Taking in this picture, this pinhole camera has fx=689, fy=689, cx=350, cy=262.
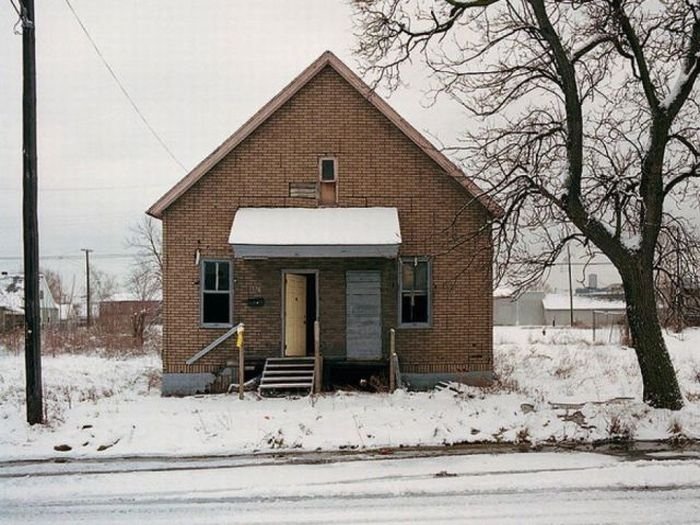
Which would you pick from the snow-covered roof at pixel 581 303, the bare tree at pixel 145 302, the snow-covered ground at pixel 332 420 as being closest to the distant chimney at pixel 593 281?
the snow-covered roof at pixel 581 303

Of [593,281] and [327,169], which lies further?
[593,281]

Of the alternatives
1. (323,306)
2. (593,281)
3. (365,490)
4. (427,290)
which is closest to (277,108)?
(323,306)

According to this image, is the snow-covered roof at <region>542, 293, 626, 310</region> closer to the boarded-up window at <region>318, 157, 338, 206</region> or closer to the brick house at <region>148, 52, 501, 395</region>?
the brick house at <region>148, 52, 501, 395</region>

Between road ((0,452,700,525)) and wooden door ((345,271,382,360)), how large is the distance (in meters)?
6.61

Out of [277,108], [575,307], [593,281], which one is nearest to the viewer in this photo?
[277,108]

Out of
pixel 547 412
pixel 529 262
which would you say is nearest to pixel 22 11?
pixel 529 262

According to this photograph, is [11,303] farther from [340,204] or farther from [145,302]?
[340,204]

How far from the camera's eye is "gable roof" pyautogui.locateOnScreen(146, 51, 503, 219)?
16.5m

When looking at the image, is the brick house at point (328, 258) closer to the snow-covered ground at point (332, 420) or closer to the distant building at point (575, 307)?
the snow-covered ground at point (332, 420)

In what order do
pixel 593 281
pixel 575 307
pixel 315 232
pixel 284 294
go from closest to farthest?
pixel 315 232
pixel 284 294
pixel 575 307
pixel 593 281

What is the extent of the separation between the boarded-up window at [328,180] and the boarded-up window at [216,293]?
9.32ft

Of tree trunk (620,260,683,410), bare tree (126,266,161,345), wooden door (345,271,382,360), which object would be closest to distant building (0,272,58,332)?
bare tree (126,266,161,345)

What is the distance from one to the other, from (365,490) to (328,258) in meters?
9.09

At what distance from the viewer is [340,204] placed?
16.8m
